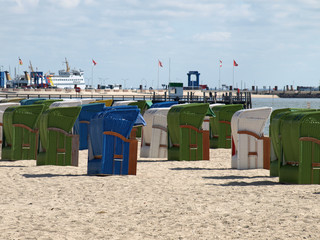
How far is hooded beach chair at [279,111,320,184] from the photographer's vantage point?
36.4 ft

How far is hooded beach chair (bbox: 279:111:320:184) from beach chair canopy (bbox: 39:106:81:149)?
516 cm

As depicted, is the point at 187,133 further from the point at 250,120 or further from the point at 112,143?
the point at 112,143

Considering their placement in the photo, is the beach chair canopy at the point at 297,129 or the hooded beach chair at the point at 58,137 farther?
the hooded beach chair at the point at 58,137

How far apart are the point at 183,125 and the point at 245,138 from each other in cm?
267

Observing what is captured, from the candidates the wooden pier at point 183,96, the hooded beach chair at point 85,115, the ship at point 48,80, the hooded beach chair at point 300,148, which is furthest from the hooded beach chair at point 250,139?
the ship at point 48,80

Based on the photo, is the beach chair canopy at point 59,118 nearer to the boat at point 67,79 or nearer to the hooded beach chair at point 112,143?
the hooded beach chair at point 112,143

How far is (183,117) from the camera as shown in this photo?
16.8m

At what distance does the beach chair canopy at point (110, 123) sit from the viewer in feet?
40.2

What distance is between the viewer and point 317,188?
1048 cm

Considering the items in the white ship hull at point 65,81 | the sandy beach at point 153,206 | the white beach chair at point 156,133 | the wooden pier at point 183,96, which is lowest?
the sandy beach at point 153,206

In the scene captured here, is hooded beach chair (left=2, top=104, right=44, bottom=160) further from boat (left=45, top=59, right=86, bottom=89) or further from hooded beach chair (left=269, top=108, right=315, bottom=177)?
boat (left=45, top=59, right=86, bottom=89)

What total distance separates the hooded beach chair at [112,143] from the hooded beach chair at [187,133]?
14.2 feet

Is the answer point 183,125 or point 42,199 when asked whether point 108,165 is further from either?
point 183,125

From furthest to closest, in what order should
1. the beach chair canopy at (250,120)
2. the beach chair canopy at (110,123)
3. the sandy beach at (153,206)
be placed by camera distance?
1. the beach chair canopy at (250,120)
2. the beach chair canopy at (110,123)
3. the sandy beach at (153,206)
